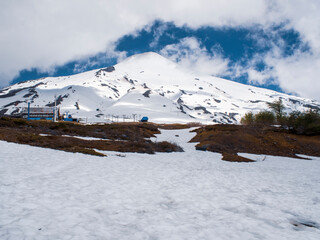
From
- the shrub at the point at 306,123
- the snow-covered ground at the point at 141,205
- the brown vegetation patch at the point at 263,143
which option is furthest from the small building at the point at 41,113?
the shrub at the point at 306,123

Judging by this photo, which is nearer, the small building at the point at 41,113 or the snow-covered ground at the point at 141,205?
the snow-covered ground at the point at 141,205

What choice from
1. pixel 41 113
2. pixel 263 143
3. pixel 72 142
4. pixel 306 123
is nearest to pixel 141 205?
pixel 72 142

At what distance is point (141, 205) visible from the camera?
647 cm

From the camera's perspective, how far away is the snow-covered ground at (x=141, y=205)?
4.68 metres

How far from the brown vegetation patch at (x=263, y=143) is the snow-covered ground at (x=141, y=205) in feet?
47.3

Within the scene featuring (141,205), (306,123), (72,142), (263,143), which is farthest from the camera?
(306,123)

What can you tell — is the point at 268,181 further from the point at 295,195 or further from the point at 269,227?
the point at 269,227

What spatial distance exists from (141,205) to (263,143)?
24.8m

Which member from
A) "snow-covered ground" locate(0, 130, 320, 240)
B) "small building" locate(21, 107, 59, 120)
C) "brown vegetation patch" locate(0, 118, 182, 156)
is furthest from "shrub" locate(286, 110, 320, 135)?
"small building" locate(21, 107, 59, 120)

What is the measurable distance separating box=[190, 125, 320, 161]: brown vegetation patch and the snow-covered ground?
1442 centimetres

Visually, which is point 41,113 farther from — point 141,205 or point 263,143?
point 141,205

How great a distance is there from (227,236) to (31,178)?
7.43 m

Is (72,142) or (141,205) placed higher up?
(72,142)

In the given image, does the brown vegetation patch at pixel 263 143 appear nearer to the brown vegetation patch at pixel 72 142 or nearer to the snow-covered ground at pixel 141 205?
the brown vegetation patch at pixel 72 142
